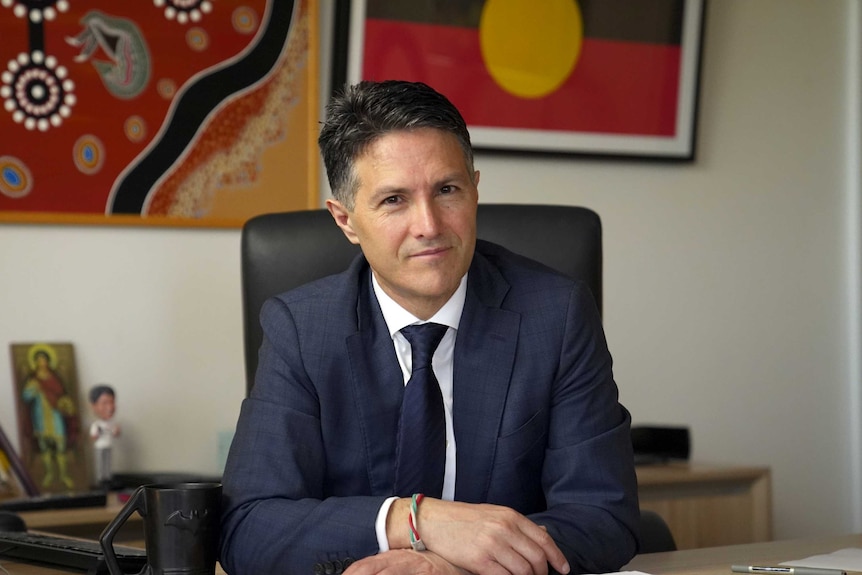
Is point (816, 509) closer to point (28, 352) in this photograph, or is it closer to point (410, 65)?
point (410, 65)

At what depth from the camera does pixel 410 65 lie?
2.85 m

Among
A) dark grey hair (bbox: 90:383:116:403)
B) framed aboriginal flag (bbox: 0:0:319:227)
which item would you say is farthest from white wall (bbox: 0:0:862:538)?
dark grey hair (bbox: 90:383:116:403)

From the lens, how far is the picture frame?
2299mm

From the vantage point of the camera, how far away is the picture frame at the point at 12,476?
2.30 metres

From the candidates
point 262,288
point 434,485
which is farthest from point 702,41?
point 434,485

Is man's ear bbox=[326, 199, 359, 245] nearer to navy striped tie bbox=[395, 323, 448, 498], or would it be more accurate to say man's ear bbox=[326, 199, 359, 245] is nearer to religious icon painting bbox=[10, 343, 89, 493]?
navy striped tie bbox=[395, 323, 448, 498]

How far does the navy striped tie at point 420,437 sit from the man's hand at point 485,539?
0.18 meters

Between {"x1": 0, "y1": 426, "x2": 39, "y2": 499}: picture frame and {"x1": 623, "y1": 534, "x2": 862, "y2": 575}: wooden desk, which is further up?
{"x1": 623, "y1": 534, "x2": 862, "y2": 575}: wooden desk

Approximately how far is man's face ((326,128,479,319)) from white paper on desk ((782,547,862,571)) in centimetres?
59

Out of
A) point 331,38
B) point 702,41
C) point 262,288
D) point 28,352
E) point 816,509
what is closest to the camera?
point 262,288

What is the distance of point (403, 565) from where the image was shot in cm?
127

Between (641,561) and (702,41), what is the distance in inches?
82.4

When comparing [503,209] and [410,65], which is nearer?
[503,209]

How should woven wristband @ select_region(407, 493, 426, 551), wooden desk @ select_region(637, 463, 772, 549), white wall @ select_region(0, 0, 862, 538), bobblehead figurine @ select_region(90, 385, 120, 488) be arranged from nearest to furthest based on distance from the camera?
woven wristband @ select_region(407, 493, 426, 551) < bobblehead figurine @ select_region(90, 385, 120, 488) < wooden desk @ select_region(637, 463, 772, 549) < white wall @ select_region(0, 0, 862, 538)
